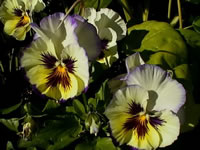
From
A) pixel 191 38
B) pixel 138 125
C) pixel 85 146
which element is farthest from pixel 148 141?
pixel 191 38

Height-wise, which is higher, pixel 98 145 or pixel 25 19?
pixel 25 19

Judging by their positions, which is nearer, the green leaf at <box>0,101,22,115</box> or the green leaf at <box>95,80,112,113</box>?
the green leaf at <box>95,80,112,113</box>


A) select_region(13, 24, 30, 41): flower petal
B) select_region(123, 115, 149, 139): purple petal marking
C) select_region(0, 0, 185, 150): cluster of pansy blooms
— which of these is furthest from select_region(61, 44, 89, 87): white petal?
select_region(13, 24, 30, 41): flower petal

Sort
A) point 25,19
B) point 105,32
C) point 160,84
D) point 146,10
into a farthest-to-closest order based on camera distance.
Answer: point 146,10, point 25,19, point 105,32, point 160,84

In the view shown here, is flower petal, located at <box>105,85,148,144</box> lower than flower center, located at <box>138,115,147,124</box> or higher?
higher

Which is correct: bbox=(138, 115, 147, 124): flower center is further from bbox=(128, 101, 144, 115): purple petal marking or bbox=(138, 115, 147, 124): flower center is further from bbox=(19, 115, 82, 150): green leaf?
bbox=(19, 115, 82, 150): green leaf

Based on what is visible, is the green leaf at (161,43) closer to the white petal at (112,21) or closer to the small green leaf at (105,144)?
the white petal at (112,21)

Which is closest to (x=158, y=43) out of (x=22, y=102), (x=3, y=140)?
(x=22, y=102)

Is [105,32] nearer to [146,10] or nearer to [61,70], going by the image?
[61,70]
